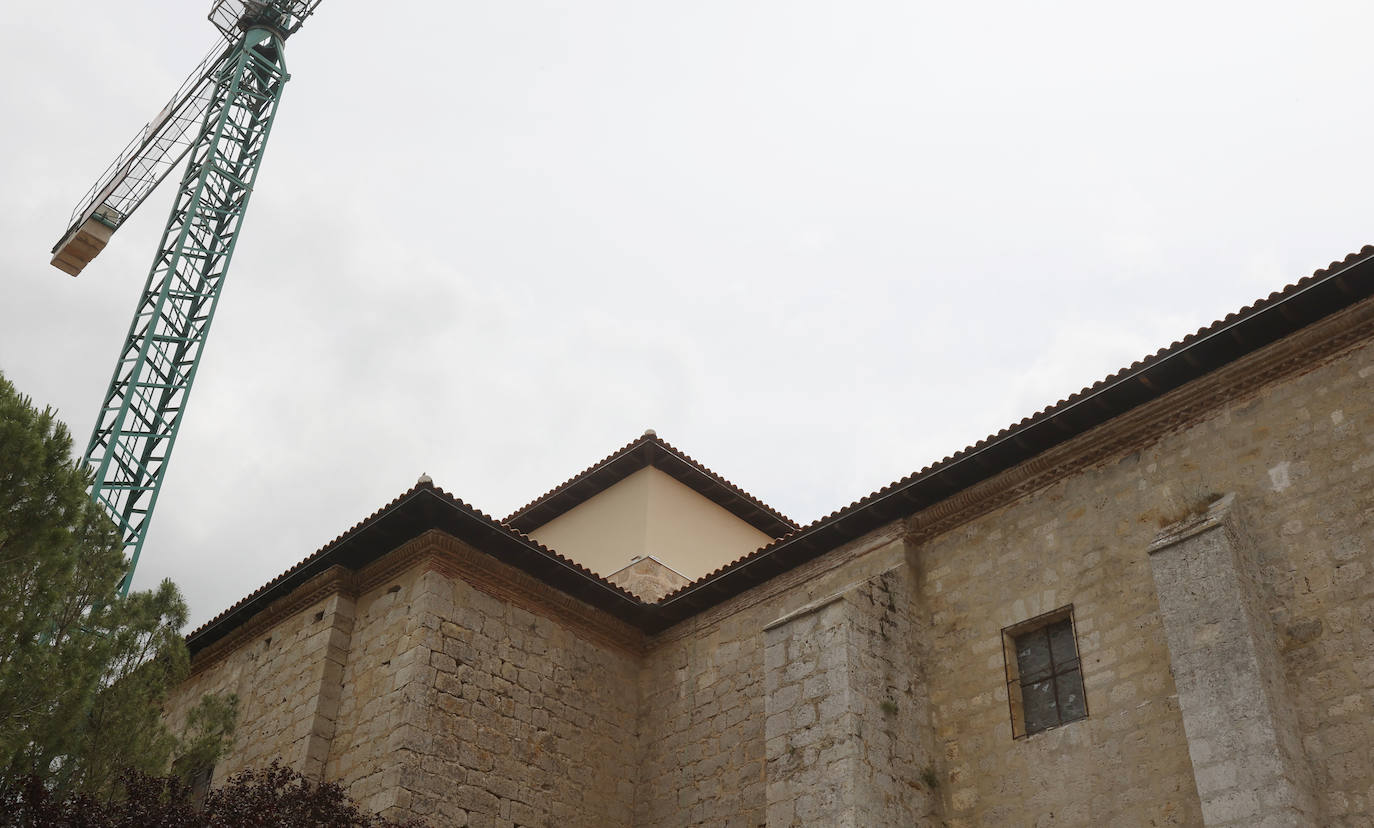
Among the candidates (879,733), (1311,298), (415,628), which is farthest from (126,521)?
(1311,298)

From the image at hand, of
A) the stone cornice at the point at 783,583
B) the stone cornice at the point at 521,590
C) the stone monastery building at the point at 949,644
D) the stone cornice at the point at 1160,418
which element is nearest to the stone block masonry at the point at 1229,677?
the stone monastery building at the point at 949,644

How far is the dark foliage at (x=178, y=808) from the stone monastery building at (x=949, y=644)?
51.5 inches

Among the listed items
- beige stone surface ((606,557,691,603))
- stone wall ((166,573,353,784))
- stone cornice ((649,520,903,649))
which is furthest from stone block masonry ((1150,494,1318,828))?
stone wall ((166,573,353,784))

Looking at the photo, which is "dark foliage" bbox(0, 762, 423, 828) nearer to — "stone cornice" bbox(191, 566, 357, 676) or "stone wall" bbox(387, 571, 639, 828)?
"stone wall" bbox(387, 571, 639, 828)

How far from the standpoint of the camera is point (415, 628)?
12.4 m

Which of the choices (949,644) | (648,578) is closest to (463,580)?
(648,578)

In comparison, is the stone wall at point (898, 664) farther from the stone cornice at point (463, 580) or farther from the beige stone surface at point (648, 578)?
the beige stone surface at point (648, 578)

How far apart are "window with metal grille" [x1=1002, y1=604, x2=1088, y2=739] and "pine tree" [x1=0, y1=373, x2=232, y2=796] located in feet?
24.2

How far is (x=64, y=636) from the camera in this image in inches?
355

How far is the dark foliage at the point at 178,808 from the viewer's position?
7.90 meters

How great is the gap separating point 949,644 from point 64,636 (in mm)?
7852

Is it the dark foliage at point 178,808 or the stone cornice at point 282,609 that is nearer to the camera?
→ the dark foliage at point 178,808

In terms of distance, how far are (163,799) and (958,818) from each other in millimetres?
6740

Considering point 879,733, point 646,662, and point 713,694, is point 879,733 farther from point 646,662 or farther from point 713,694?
point 646,662
